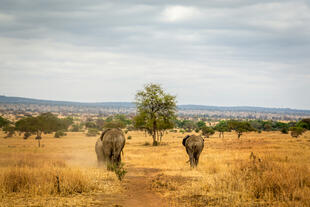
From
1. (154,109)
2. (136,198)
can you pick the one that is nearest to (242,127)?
(154,109)

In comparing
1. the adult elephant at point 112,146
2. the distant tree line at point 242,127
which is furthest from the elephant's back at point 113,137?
the distant tree line at point 242,127

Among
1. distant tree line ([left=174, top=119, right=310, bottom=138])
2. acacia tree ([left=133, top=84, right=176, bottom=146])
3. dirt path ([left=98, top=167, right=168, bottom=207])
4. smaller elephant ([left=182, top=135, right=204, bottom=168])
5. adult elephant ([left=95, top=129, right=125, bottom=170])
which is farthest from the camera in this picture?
distant tree line ([left=174, top=119, right=310, bottom=138])

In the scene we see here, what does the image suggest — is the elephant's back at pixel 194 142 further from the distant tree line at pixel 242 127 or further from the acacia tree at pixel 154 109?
the distant tree line at pixel 242 127

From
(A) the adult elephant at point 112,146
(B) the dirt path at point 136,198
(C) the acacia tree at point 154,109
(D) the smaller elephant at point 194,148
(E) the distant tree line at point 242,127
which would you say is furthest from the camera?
(E) the distant tree line at point 242,127

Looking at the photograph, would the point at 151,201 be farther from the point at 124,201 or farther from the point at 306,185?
the point at 306,185

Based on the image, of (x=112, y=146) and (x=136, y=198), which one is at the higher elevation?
(x=112, y=146)

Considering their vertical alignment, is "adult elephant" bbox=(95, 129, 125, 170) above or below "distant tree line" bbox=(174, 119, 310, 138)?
above

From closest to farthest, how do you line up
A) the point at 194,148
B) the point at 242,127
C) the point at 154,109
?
the point at 194,148, the point at 154,109, the point at 242,127

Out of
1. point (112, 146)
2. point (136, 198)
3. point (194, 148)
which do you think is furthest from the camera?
point (194, 148)

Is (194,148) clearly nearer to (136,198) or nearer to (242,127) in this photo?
(136,198)

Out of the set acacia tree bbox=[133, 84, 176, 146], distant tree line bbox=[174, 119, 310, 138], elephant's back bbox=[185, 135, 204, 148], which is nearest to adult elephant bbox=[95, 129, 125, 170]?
elephant's back bbox=[185, 135, 204, 148]

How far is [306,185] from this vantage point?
9961 mm

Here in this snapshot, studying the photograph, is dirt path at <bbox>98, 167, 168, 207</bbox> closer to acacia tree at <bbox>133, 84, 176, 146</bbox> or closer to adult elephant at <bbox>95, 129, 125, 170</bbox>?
adult elephant at <bbox>95, 129, 125, 170</bbox>

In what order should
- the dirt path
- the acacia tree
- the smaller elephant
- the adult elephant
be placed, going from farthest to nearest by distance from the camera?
the acacia tree < the smaller elephant < the adult elephant < the dirt path
